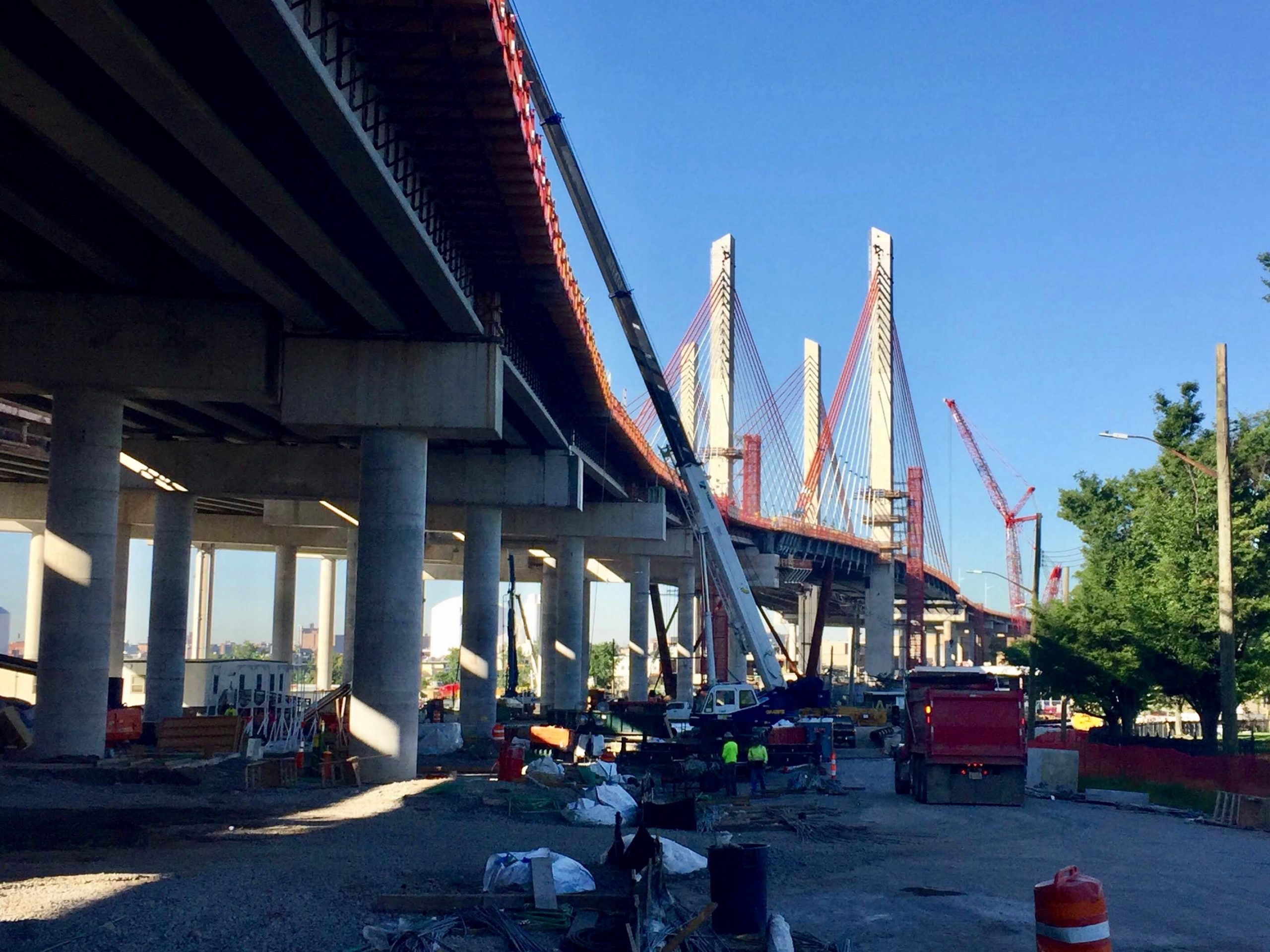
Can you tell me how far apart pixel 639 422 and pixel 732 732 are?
130ft

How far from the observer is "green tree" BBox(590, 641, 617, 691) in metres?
170

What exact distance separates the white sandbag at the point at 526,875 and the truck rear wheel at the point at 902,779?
15.3 meters

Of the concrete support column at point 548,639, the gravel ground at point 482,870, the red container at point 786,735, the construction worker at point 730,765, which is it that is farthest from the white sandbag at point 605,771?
the concrete support column at point 548,639

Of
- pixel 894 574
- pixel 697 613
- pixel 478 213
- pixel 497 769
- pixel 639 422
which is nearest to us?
pixel 478 213

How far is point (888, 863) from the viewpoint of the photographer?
17.5m

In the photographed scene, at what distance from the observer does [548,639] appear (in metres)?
77.2

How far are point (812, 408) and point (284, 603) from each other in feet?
125

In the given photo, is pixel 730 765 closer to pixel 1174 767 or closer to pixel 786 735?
pixel 786 735

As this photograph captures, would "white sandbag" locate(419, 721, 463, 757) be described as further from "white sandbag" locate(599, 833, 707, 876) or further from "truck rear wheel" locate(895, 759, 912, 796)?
"white sandbag" locate(599, 833, 707, 876)

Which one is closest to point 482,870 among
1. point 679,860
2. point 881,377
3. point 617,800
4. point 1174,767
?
point 679,860

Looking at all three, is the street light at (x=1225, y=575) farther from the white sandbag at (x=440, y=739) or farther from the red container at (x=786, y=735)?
the white sandbag at (x=440, y=739)

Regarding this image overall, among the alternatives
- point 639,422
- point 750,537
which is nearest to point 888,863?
point 639,422

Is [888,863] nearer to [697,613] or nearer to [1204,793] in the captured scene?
[1204,793]

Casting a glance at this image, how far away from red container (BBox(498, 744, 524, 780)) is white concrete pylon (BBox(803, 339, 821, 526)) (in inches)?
2603
